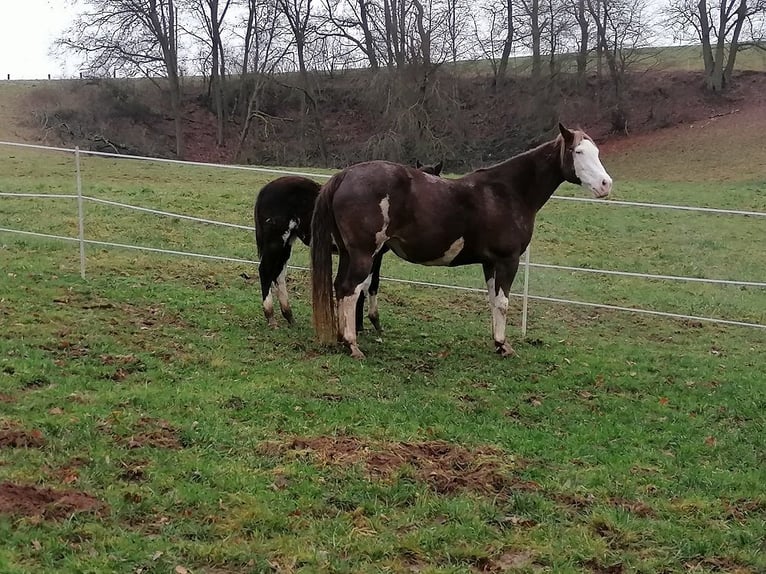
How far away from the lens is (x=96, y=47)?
31.0 metres

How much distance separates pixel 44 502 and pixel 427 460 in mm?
2035

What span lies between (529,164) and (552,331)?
6.91 feet

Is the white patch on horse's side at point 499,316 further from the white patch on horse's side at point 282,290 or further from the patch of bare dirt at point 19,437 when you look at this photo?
the patch of bare dirt at point 19,437

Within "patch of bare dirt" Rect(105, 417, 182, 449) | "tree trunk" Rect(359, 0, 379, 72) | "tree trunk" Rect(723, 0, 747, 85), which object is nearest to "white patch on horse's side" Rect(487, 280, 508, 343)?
"patch of bare dirt" Rect(105, 417, 182, 449)

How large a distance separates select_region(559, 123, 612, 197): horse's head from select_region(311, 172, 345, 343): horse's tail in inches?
82.4

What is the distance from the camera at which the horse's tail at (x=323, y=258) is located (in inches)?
250

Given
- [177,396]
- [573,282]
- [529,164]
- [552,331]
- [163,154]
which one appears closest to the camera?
[177,396]

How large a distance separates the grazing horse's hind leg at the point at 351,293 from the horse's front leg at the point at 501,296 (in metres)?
1.27

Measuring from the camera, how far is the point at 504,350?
22.5ft

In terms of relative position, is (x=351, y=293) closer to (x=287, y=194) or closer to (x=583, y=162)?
(x=287, y=194)

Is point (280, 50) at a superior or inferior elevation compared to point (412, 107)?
superior

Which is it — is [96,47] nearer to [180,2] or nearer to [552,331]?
[180,2]

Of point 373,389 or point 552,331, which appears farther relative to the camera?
point 552,331

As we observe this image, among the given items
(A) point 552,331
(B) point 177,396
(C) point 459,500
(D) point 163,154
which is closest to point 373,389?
(B) point 177,396
